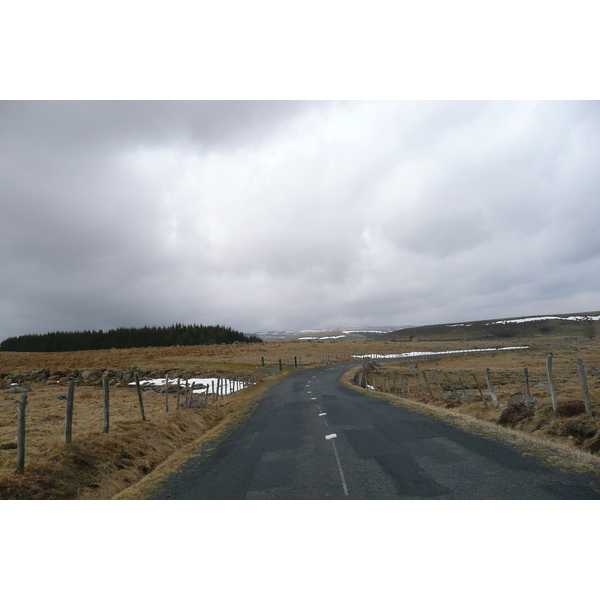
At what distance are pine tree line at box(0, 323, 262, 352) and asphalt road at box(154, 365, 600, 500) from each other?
141 meters

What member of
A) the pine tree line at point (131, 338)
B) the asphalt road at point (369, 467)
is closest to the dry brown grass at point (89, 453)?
the asphalt road at point (369, 467)

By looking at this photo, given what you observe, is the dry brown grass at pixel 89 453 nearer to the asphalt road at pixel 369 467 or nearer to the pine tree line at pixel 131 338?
the asphalt road at pixel 369 467

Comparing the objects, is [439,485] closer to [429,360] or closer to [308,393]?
[308,393]

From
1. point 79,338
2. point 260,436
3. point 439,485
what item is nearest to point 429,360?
point 260,436

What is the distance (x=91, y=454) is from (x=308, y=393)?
17681 mm

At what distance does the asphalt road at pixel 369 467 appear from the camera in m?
7.41

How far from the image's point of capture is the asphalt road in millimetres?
7414

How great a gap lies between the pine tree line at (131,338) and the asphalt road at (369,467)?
141 meters

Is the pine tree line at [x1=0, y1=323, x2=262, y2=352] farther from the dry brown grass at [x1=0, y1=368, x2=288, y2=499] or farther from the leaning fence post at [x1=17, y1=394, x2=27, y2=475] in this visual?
the leaning fence post at [x1=17, y1=394, x2=27, y2=475]

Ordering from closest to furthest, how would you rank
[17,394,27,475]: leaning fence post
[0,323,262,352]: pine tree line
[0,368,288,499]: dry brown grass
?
[0,368,288,499]: dry brown grass, [17,394,27,475]: leaning fence post, [0,323,262,352]: pine tree line

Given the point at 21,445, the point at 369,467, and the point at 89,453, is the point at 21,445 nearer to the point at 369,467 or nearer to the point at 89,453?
the point at 89,453

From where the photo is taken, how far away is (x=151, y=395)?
34.6m

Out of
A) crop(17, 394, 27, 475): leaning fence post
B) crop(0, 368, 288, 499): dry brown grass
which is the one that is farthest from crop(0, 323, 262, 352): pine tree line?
crop(17, 394, 27, 475): leaning fence post

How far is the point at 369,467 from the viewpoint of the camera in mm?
9234
